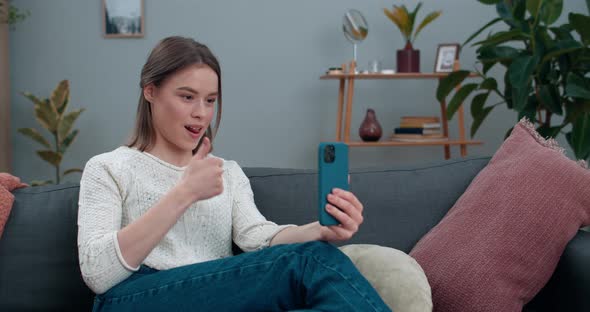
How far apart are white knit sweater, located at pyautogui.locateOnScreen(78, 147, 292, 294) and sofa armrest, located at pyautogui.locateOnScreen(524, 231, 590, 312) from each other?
66 cm

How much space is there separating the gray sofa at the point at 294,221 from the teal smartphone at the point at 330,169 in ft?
1.65

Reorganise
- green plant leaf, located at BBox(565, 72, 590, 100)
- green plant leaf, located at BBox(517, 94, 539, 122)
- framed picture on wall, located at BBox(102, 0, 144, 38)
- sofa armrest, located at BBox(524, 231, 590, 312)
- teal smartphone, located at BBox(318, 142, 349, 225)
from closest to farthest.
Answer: teal smartphone, located at BBox(318, 142, 349, 225) → sofa armrest, located at BBox(524, 231, 590, 312) → green plant leaf, located at BBox(565, 72, 590, 100) → green plant leaf, located at BBox(517, 94, 539, 122) → framed picture on wall, located at BBox(102, 0, 144, 38)

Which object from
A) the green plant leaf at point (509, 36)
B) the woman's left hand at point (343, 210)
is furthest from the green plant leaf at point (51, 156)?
the woman's left hand at point (343, 210)

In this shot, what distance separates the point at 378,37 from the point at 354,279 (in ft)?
10.6

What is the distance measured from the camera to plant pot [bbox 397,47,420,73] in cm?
394

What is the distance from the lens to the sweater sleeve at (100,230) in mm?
1315

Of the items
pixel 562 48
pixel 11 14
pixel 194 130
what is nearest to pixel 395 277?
pixel 194 130

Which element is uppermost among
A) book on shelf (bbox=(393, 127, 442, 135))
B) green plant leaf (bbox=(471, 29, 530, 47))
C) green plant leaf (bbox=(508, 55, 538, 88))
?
green plant leaf (bbox=(471, 29, 530, 47))

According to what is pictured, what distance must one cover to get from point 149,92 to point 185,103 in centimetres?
12

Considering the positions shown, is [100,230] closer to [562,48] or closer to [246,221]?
[246,221]

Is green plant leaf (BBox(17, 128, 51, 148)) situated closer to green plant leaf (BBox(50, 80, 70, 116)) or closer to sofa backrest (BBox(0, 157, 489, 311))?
green plant leaf (BBox(50, 80, 70, 116))

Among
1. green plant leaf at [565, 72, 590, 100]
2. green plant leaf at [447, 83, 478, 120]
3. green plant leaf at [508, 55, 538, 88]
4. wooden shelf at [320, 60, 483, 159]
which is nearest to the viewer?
green plant leaf at [565, 72, 590, 100]

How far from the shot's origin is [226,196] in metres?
1.65

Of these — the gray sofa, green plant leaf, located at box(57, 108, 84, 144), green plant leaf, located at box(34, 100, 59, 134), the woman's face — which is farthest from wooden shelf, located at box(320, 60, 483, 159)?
the woman's face
